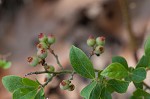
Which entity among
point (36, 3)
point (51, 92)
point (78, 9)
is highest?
point (36, 3)

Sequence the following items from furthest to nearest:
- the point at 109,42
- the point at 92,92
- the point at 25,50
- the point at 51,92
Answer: the point at 25,50 → the point at 109,42 → the point at 51,92 → the point at 92,92

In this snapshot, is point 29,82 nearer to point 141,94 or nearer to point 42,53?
point 42,53

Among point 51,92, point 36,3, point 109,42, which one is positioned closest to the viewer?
point 51,92

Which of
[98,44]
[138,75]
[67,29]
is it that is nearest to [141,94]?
[138,75]

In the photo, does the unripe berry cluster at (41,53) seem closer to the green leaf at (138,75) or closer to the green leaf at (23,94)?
the green leaf at (23,94)

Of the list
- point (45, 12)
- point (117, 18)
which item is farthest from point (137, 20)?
point (45, 12)

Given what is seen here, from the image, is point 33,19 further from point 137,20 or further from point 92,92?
point 92,92
